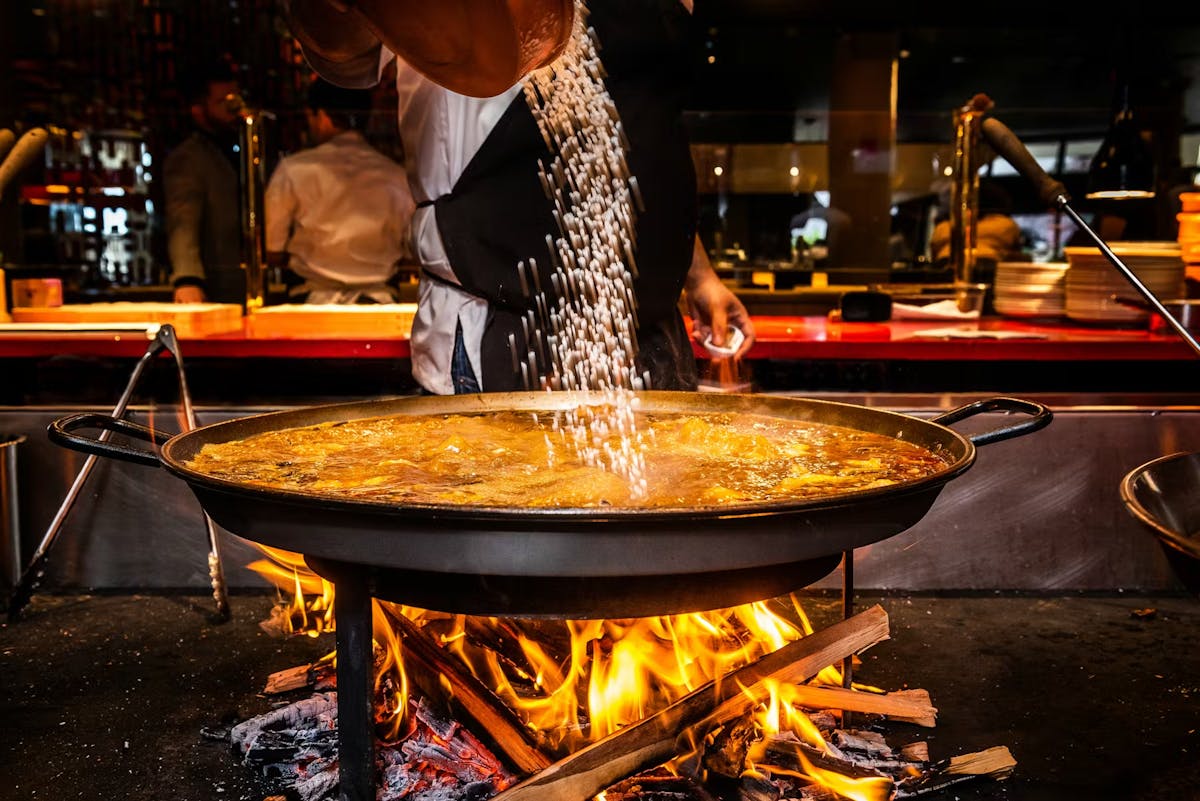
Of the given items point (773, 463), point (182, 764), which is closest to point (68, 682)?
point (182, 764)

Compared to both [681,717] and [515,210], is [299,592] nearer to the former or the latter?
[515,210]

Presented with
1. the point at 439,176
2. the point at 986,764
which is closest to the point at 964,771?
the point at 986,764

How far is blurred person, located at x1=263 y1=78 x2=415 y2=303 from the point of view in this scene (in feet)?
18.0

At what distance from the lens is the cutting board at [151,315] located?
3.31m

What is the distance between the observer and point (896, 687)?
243cm

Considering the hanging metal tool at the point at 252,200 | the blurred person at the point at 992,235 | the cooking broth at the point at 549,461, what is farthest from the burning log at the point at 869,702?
the blurred person at the point at 992,235

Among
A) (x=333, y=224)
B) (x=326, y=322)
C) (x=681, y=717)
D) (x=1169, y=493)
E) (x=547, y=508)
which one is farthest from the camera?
(x=333, y=224)

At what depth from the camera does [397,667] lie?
2.09 metres

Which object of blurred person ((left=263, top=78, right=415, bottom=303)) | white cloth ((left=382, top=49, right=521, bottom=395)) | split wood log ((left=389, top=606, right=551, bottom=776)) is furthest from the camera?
blurred person ((left=263, top=78, right=415, bottom=303))

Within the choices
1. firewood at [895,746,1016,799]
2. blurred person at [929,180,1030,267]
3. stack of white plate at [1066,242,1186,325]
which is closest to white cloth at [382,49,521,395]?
firewood at [895,746,1016,799]

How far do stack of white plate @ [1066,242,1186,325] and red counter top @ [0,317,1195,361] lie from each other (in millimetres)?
186

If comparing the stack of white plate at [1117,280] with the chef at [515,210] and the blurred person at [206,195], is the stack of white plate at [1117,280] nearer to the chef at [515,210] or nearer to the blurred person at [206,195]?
the chef at [515,210]

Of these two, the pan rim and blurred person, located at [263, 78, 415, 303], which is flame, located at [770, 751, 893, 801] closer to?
the pan rim

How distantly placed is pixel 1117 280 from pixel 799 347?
119cm
